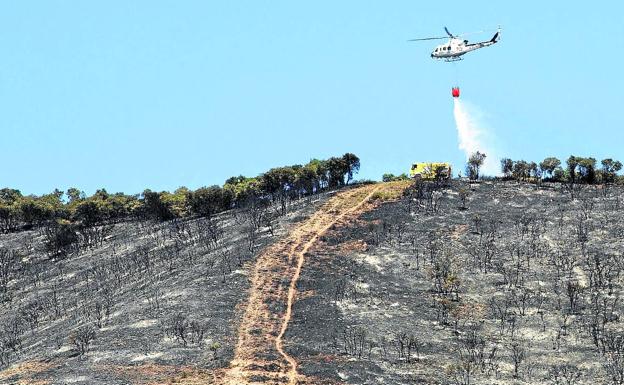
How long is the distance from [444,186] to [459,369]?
151 ft

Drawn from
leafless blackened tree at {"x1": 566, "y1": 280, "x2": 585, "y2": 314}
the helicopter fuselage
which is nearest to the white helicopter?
the helicopter fuselage

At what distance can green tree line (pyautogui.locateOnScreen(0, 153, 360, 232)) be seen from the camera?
374ft

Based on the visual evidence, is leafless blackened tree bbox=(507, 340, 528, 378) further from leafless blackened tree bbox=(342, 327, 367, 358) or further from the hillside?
leafless blackened tree bbox=(342, 327, 367, 358)

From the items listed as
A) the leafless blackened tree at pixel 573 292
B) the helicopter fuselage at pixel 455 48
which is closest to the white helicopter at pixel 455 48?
the helicopter fuselage at pixel 455 48

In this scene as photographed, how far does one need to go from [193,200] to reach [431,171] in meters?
25.2

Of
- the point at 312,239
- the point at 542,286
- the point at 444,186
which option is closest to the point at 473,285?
the point at 542,286

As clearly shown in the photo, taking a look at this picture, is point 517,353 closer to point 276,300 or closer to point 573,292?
point 573,292

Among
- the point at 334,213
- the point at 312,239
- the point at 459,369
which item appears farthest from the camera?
the point at 334,213

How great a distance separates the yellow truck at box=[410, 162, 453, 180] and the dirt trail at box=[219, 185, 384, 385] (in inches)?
239

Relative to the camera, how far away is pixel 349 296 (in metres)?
75.7

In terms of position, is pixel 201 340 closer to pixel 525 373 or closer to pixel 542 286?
pixel 525 373

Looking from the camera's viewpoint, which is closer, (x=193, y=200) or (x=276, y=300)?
(x=276, y=300)

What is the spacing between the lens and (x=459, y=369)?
2416 inches

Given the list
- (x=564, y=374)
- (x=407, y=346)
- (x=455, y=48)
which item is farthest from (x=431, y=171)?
(x=564, y=374)
